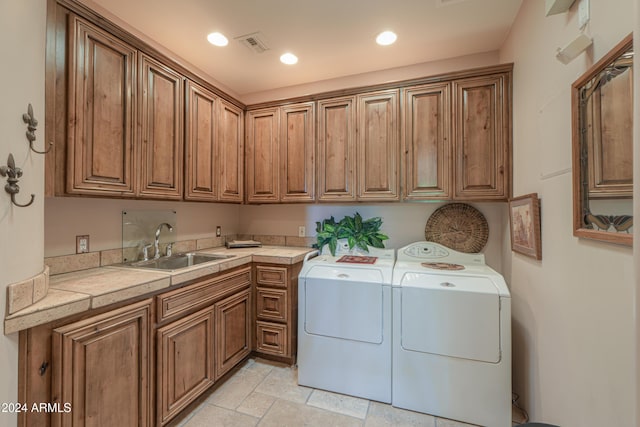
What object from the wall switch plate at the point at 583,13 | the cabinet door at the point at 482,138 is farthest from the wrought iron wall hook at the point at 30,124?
the cabinet door at the point at 482,138

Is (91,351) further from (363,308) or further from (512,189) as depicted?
(512,189)

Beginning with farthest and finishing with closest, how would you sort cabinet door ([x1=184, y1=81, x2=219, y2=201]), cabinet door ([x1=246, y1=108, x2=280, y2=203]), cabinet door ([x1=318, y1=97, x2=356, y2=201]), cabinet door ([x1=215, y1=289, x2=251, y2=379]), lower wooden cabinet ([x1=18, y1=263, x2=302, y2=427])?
1. cabinet door ([x1=246, y1=108, x2=280, y2=203])
2. cabinet door ([x1=318, y1=97, x2=356, y2=201])
3. cabinet door ([x1=184, y1=81, x2=219, y2=201])
4. cabinet door ([x1=215, y1=289, x2=251, y2=379])
5. lower wooden cabinet ([x1=18, y1=263, x2=302, y2=427])

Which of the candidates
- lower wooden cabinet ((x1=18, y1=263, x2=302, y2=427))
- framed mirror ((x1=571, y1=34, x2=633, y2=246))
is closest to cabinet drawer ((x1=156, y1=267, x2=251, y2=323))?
lower wooden cabinet ((x1=18, y1=263, x2=302, y2=427))

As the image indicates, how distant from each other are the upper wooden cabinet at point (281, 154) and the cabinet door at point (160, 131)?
81cm

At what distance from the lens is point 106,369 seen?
1.29 metres

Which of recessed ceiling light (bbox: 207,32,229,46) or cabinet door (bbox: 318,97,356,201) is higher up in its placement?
recessed ceiling light (bbox: 207,32,229,46)

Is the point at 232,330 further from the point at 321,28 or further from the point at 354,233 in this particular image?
the point at 321,28

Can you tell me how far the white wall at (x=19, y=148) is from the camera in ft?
3.30

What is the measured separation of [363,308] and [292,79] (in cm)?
240

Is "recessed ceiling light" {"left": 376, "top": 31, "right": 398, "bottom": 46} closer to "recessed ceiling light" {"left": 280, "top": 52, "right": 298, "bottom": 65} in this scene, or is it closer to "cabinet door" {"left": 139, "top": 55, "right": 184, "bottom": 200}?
"recessed ceiling light" {"left": 280, "top": 52, "right": 298, "bottom": 65}

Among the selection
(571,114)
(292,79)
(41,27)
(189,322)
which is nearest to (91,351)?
(189,322)

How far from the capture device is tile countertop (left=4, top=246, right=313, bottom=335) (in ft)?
3.43

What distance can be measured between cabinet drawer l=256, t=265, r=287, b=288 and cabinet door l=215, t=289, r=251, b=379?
16 cm

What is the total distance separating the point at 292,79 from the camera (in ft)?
9.23
